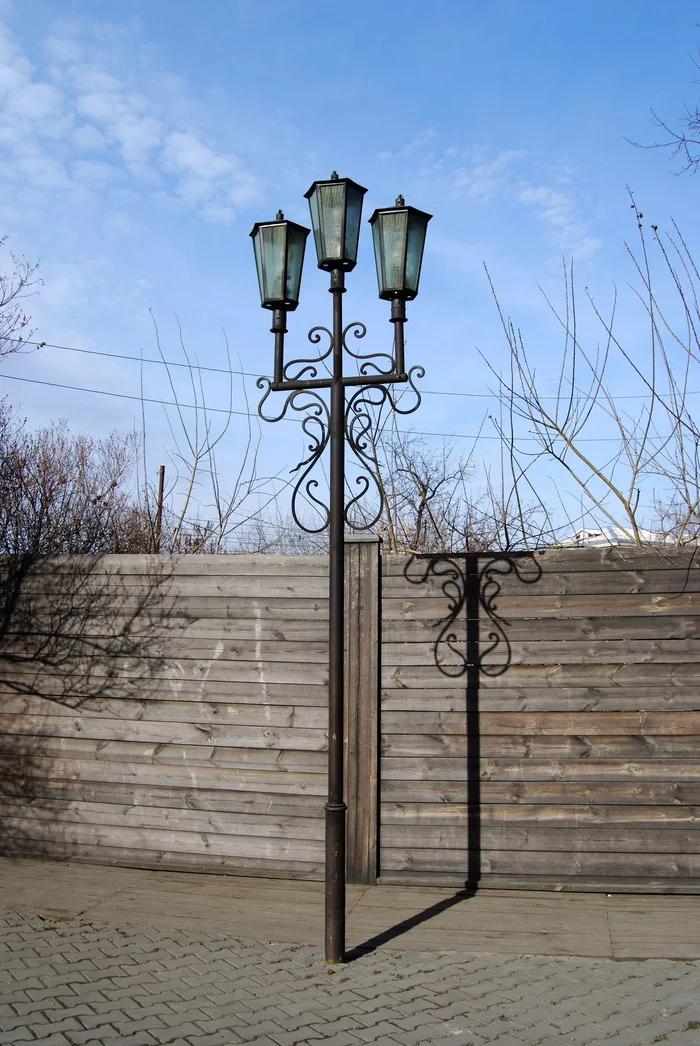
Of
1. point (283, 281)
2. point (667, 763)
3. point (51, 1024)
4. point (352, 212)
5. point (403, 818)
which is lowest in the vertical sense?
point (51, 1024)

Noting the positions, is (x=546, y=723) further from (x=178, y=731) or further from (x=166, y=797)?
(x=166, y=797)

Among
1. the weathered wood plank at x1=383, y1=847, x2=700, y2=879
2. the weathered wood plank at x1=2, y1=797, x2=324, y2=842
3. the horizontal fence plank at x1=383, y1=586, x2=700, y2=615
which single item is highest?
the horizontal fence plank at x1=383, y1=586, x2=700, y2=615

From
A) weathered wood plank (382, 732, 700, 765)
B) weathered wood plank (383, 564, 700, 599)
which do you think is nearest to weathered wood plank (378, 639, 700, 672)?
weathered wood plank (383, 564, 700, 599)

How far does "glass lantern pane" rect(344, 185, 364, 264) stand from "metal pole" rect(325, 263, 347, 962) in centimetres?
34

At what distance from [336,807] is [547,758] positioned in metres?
1.63

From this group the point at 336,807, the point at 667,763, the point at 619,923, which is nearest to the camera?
the point at 336,807

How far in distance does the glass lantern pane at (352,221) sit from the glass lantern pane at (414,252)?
0.93ft

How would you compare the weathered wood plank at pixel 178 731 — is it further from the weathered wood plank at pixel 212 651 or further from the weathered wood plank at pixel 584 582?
the weathered wood plank at pixel 584 582

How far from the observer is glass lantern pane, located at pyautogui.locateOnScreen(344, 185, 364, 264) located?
185 inches

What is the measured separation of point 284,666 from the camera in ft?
19.3

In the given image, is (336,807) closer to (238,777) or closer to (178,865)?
(238,777)

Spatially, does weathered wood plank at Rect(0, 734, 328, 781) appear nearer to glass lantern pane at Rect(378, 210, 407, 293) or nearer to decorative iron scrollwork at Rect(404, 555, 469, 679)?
decorative iron scrollwork at Rect(404, 555, 469, 679)

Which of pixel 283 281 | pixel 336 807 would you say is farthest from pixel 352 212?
pixel 336 807

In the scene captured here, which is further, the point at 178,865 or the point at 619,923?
the point at 178,865
